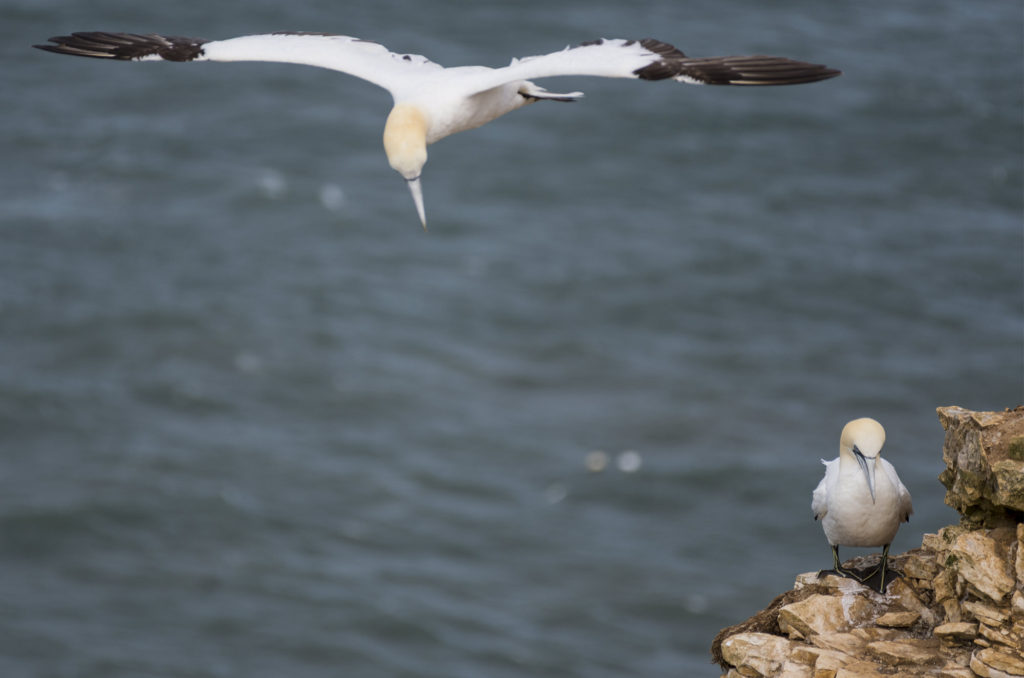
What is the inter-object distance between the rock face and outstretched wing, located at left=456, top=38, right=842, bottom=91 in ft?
10.4

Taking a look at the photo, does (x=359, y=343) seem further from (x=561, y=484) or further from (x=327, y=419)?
(x=561, y=484)

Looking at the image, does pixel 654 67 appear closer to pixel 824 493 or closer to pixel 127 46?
pixel 824 493

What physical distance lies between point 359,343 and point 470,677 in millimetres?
17842

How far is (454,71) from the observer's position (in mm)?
12719

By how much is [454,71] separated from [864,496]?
213 inches

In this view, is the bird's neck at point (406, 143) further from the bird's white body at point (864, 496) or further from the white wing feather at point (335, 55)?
the bird's white body at point (864, 496)

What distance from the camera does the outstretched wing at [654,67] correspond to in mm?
11359

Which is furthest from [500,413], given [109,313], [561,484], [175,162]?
[175,162]

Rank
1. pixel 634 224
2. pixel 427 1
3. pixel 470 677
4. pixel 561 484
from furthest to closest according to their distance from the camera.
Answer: pixel 427 1, pixel 634 224, pixel 561 484, pixel 470 677

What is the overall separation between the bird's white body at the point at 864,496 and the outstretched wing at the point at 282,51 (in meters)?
5.27

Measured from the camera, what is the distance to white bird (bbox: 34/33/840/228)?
1148 centimetres

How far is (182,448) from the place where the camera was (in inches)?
2020

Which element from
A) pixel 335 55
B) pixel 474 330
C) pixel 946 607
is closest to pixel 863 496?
pixel 946 607

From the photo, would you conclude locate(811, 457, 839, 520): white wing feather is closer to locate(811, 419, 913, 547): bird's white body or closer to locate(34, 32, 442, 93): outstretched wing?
Answer: locate(811, 419, 913, 547): bird's white body
